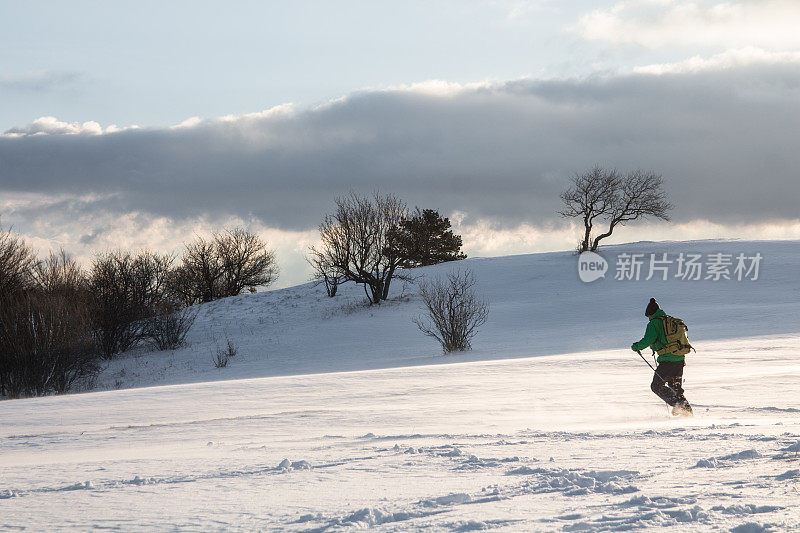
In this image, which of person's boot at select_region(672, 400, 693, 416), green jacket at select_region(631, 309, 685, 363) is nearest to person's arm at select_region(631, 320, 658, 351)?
green jacket at select_region(631, 309, 685, 363)

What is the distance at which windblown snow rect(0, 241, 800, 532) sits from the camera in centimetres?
464

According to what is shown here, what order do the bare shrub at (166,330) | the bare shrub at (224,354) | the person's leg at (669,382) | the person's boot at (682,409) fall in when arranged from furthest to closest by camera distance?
1. the bare shrub at (166,330)
2. the bare shrub at (224,354)
3. the person's leg at (669,382)
4. the person's boot at (682,409)

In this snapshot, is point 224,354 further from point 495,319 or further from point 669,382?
point 669,382

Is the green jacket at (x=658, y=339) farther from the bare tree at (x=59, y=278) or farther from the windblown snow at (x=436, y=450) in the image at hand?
the bare tree at (x=59, y=278)

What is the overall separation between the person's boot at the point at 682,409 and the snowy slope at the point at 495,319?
12.0 meters

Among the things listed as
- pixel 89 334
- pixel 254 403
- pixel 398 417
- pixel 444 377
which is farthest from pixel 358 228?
pixel 398 417

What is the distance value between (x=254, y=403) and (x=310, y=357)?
54.5 feet

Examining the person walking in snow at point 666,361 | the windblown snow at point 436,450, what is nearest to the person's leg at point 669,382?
the person walking in snow at point 666,361

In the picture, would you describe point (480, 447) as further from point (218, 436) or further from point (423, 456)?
point (218, 436)

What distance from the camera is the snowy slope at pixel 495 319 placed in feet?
85.3

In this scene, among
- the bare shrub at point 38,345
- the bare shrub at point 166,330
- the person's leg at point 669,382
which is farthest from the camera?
the bare shrub at point 166,330

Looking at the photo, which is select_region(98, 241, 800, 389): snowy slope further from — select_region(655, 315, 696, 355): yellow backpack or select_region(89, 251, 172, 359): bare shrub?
select_region(655, 315, 696, 355): yellow backpack

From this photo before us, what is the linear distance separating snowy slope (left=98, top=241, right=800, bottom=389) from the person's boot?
1203 centimetres

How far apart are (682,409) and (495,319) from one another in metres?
23.6
